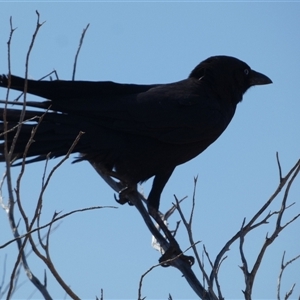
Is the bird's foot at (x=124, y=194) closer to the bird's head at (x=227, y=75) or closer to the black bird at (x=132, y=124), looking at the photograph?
the black bird at (x=132, y=124)

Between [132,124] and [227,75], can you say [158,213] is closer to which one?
[132,124]

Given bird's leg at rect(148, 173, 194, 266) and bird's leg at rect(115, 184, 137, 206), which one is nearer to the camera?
bird's leg at rect(148, 173, 194, 266)

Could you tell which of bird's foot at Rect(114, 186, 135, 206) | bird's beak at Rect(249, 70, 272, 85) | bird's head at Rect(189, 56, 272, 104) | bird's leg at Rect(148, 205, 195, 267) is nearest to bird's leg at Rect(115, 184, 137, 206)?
bird's foot at Rect(114, 186, 135, 206)

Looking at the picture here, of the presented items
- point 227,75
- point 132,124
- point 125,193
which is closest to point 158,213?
point 125,193

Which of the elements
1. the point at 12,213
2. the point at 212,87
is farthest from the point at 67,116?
the point at 12,213

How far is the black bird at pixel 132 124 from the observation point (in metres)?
5.23

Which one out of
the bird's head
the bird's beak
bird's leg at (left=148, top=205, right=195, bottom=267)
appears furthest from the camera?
the bird's beak

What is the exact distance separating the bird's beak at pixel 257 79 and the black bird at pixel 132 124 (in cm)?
65

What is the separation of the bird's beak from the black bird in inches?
25.4

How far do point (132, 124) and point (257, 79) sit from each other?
6.17 ft

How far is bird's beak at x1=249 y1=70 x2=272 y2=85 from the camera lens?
6824 mm

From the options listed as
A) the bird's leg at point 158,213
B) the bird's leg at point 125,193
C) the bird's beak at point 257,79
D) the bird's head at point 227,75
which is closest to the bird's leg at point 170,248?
the bird's leg at point 158,213

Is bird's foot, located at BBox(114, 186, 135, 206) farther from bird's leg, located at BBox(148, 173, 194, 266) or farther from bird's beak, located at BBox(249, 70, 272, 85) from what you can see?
bird's beak, located at BBox(249, 70, 272, 85)

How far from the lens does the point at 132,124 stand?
566 centimetres
